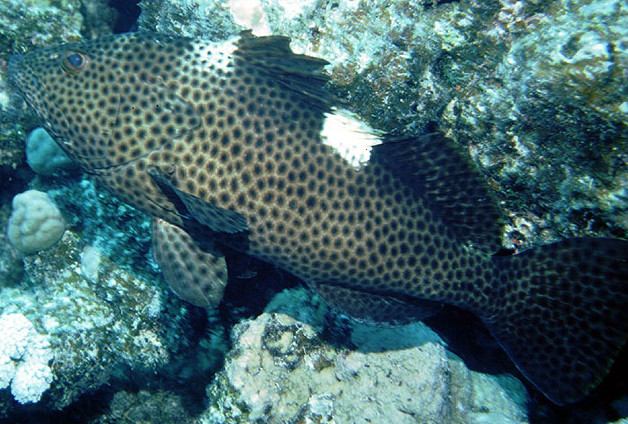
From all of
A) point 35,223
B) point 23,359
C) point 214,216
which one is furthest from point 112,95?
point 23,359

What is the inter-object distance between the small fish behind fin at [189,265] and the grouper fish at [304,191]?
0.01m

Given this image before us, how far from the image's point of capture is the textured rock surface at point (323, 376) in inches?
128

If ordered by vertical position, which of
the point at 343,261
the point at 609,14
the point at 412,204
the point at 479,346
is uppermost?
the point at 609,14

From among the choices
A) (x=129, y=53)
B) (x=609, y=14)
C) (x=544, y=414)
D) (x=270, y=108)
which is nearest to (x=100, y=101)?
(x=129, y=53)

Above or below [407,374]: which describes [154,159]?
above

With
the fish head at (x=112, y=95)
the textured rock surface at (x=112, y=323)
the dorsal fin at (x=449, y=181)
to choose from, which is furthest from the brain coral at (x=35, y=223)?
the dorsal fin at (x=449, y=181)

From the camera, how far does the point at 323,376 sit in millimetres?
3420

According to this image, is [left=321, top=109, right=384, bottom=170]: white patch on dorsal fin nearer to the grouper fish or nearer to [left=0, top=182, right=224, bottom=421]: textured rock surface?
the grouper fish

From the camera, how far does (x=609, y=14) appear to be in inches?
99.8

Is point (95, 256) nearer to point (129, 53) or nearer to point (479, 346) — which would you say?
point (129, 53)

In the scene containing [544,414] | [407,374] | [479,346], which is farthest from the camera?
[479,346]

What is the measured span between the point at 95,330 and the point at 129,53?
3.14 metres

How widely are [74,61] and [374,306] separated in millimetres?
3278

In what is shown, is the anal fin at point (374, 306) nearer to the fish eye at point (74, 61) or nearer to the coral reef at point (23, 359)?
the fish eye at point (74, 61)
